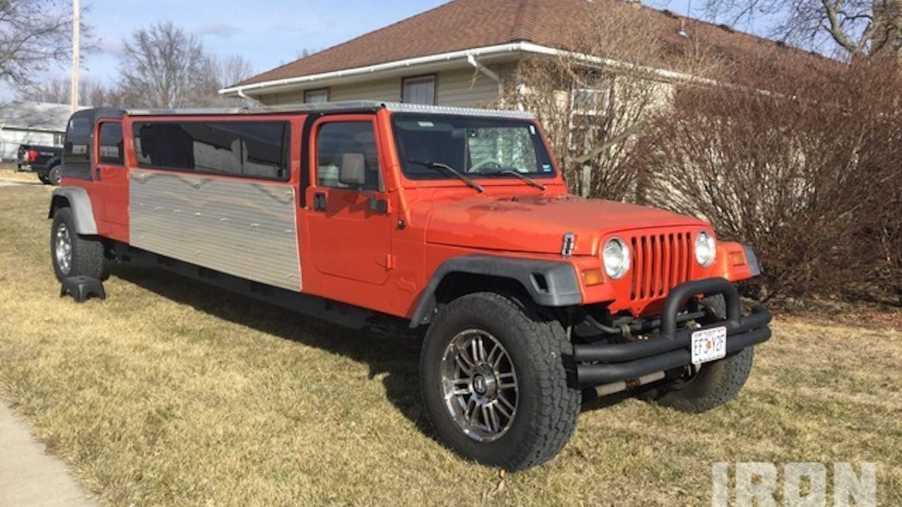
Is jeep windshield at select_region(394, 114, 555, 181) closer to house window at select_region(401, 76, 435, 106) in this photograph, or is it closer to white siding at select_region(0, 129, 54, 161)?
house window at select_region(401, 76, 435, 106)

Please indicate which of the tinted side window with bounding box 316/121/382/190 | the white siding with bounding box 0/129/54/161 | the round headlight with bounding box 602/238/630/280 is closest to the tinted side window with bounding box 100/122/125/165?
the tinted side window with bounding box 316/121/382/190

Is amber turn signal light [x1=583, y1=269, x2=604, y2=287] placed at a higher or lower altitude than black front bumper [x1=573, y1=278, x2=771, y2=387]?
higher

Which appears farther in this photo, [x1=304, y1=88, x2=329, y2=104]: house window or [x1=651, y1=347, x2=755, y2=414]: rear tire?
[x1=304, y1=88, x2=329, y2=104]: house window

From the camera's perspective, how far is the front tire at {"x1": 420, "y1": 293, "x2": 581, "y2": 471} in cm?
352

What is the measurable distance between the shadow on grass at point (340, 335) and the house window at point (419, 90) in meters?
6.72

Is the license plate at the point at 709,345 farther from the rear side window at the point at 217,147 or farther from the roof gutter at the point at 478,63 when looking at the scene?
the roof gutter at the point at 478,63

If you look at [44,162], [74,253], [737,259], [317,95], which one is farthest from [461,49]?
[44,162]

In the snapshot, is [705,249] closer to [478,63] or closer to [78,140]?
[78,140]

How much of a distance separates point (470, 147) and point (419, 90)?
32.1ft

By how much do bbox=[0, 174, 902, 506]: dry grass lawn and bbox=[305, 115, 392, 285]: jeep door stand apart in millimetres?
836

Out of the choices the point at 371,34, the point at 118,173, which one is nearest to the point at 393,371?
the point at 118,173

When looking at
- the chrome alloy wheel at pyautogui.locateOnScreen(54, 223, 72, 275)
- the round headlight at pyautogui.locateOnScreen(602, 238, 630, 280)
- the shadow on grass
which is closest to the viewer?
the round headlight at pyautogui.locateOnScreen(602, 238, 630, 280)

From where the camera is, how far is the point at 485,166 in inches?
193

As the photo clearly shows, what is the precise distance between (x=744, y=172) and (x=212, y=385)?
5.05 metres
